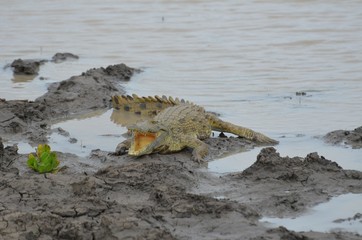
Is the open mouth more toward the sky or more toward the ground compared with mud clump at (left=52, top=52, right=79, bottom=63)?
more toward the sky

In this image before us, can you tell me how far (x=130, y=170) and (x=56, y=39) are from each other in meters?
9.85

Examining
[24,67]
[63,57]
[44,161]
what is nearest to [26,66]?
[24,67]

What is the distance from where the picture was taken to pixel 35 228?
5652 mm

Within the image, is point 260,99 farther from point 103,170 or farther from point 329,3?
point 329,3

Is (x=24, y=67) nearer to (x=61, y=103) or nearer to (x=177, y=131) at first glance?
(x=61, y=103)

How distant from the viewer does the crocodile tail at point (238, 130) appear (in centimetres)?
884

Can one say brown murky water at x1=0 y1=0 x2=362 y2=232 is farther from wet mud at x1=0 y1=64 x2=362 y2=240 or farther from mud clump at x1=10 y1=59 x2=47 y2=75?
wet mud at x1=0 y1=64 x2=362 y2=240

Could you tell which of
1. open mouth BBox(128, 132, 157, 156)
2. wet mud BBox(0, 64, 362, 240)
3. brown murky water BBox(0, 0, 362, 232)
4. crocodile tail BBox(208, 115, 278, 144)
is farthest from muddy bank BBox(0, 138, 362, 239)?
crocodile tail BBox(208, 115, 278, 144)

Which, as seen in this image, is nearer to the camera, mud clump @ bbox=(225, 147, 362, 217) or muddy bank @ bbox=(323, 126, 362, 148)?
mud clump @ bbox=(225, 147, 362, 217)

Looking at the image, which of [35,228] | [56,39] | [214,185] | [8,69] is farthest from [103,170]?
[56,39]

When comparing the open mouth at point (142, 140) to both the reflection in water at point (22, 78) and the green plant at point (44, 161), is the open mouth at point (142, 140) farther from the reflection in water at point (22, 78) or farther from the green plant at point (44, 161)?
the reflection in water at point (22, 78)

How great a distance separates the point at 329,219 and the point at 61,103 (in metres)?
5.49

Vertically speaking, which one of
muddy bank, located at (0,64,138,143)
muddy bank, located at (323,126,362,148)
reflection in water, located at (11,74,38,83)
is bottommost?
reflection in water, located at (11,74,38,83)

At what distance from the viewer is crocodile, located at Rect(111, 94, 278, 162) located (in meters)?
8.35
